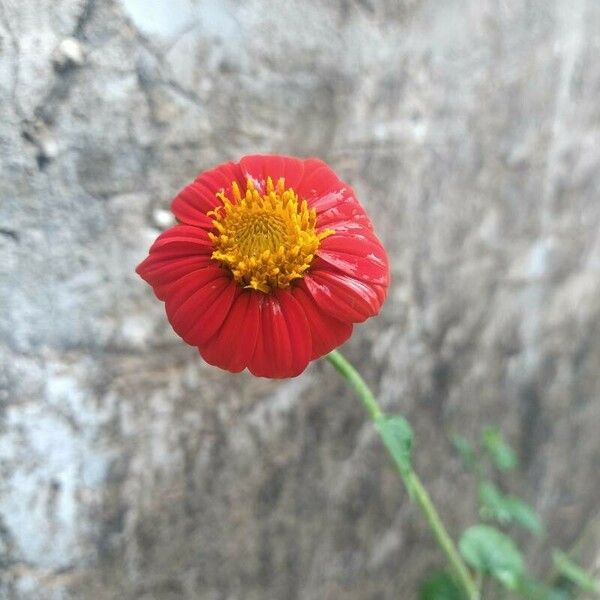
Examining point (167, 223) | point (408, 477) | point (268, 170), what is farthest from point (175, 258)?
point (408, 477)

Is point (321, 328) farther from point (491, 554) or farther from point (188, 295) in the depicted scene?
point (491, 554)

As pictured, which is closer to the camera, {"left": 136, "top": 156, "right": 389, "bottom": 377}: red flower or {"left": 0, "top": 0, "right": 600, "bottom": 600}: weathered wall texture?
{"left": 136, "top": 156, "right": 389, "bottom": 377}: red flower

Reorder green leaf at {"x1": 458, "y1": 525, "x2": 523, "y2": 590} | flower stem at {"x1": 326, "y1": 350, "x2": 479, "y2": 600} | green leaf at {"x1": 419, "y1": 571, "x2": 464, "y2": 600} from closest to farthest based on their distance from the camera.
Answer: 1. flower stem at {"x1": 326, "y1": 350, "x2": 479, "y2": 600}
2. green leaf at {"x1": 458, "y1": 525, "x2": 523, "y2": 590}
3. green leaf at {"x1": 419, "y1": 571, "x2": 464, "y2": 600}

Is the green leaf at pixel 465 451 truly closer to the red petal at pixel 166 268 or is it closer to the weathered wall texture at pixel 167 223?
the weathered wall texture at pixel 167 223

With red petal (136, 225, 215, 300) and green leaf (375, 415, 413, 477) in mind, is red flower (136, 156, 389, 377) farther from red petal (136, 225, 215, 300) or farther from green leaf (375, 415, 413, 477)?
green leaf (375, 415, 413, 477)

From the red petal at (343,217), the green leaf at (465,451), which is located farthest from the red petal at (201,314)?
the green leaf at (465,451)

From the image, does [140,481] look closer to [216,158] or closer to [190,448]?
[190,448]

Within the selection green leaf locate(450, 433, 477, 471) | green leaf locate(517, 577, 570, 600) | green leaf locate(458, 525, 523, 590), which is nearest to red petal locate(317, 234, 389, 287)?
green leaf locate(458, 525, 523, 590)
